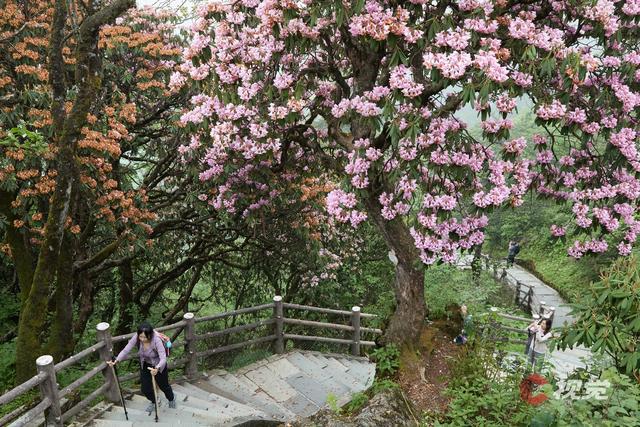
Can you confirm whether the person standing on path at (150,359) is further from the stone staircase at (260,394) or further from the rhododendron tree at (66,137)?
the rhododendron tree at (66,137)

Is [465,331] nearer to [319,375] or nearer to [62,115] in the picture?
[319,375]

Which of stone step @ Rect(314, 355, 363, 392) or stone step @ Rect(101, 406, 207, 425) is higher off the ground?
stone step @ Rect(101, 406, 207, 425)

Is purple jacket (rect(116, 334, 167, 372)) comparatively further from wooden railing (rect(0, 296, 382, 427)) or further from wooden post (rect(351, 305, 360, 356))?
wooden post (rect(351, 305, 360, 356))

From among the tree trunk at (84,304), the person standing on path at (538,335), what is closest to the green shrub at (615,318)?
the person standing on path at (538,335)

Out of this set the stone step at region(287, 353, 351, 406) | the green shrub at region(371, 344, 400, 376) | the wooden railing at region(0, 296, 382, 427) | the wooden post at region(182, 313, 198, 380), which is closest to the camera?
the wooden railing at region(0, 296, 382, 427)

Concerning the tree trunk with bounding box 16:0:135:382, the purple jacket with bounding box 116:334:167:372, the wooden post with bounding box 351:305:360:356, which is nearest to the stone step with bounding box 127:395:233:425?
the purple jacket with bounding box 116:334:167:372

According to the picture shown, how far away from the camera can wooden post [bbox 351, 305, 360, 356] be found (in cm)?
1030

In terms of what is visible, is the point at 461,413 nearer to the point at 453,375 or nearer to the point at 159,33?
the point at 453,375

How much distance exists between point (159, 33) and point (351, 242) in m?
6.76

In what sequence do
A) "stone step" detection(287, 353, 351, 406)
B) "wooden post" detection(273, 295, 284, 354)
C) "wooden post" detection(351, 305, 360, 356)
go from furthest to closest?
"wooden post" detection(351, 305, 360, 356)
"wooden post" detection(273, 295, 284, 354)
"stone step" detection(287, 353, 351, 406)

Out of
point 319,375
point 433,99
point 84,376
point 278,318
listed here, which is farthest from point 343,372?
point 433,99

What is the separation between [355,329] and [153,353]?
4.89 m

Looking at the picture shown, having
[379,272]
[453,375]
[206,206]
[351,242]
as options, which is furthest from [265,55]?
[379,272]

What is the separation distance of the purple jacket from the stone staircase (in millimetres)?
698
